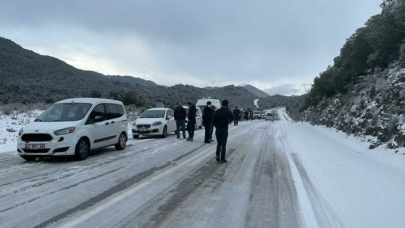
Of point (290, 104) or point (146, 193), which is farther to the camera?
point (290, 104)

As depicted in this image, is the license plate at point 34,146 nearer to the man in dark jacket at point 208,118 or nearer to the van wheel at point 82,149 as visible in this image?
the van wheel at point 82,149

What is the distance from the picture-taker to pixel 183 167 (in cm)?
835

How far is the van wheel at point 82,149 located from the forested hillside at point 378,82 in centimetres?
903

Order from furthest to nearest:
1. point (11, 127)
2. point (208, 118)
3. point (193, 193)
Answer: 1. point (11, 127)
2. point (208, 118)
3. point (193, 193)

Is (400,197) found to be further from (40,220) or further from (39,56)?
(39,56)

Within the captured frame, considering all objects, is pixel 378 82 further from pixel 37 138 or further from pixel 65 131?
pixel 37 138

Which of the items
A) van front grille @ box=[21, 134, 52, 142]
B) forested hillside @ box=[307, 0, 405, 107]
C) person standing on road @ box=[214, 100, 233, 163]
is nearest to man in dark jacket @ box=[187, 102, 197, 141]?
person standing on road @ box=[214, 100, 233, 163]

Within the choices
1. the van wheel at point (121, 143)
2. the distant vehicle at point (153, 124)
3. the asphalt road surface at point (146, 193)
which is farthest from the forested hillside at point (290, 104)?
the asphalt road surface at point (146, 193)

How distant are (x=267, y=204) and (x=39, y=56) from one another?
71.6 m

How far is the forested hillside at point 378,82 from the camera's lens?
33.3 feet

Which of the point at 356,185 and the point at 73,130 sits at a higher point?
the point at 73,130

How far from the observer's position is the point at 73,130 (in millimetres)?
8992

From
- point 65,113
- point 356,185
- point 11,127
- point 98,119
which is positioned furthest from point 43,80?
point 356,185

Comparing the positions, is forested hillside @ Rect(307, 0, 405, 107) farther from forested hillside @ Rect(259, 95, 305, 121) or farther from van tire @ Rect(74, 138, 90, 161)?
forested hillside @ Rect(259, 95, 305, 121)
